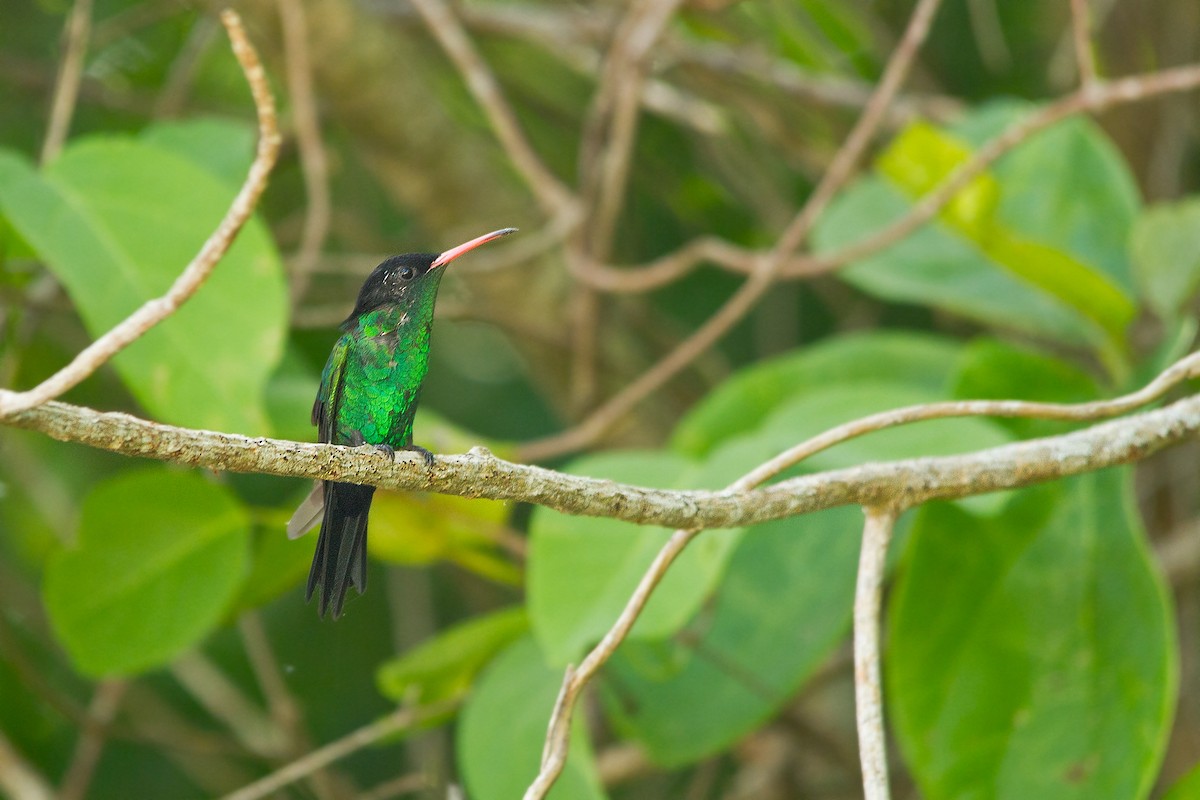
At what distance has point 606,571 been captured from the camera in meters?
2.52

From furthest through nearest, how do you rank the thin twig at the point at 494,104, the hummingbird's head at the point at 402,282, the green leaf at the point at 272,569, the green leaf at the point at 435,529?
the thin twig at the point at 494,104 → the green leaf at the point at 272,569 → the green leaf at the point at 435,529 → the hummingbird's head at the point at 402,282

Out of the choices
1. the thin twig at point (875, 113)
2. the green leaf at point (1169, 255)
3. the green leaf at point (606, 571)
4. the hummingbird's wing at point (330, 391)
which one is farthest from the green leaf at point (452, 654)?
Answer: the green leaf at point (1169, 255)

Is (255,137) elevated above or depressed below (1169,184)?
below

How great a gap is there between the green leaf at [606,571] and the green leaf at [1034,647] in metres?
0.53

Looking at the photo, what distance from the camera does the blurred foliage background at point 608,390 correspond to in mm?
2570

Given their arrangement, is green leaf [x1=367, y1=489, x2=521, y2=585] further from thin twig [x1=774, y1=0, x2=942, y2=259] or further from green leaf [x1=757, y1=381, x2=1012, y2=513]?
thin twig [x1=774, y1=0, x2=942, y2=259]

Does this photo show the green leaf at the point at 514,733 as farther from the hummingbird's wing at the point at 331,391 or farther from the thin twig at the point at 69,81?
the thin twig at the point at 69,81

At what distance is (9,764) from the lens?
316 cm

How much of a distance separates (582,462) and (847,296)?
2.53 m

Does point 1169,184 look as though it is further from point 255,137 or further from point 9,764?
point 9,764

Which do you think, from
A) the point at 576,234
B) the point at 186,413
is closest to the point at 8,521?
the point at 576,234

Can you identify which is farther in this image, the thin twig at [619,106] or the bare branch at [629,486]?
the thin twig at [619,106]

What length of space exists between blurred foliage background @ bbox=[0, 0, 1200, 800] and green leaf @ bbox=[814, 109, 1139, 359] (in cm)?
1

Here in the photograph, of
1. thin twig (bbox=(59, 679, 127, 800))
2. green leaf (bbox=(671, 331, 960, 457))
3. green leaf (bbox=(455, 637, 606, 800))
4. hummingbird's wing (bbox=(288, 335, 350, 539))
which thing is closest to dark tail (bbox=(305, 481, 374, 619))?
hummingbird's wing (bbox=(288, 335, 350, 539))
